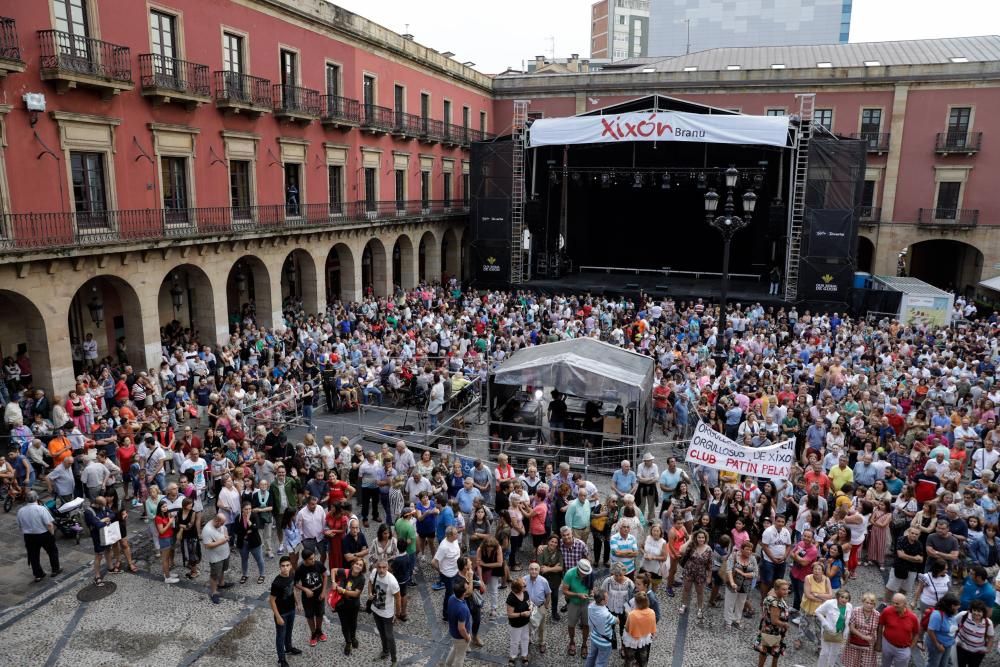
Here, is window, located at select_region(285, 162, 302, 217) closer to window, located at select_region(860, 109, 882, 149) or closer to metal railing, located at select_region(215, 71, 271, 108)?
metal railing, located at select_region(215, 71, 271, 108)

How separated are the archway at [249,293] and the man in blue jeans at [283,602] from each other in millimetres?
15888

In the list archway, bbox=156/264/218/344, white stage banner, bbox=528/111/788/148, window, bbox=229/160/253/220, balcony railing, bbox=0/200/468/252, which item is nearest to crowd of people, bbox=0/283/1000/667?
archway, bbox=156/264/218/344

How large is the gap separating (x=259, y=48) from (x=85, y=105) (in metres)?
7.36

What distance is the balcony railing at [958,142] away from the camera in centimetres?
3344

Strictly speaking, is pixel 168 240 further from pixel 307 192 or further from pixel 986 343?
pixel 986 343

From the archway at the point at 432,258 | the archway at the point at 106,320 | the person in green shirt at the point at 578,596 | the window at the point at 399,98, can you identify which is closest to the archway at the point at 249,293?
the archway at the point at 106,320

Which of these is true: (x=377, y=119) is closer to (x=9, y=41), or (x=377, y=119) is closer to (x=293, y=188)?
(x=293, y=188)

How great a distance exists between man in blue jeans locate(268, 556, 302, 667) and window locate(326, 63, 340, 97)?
878 inches

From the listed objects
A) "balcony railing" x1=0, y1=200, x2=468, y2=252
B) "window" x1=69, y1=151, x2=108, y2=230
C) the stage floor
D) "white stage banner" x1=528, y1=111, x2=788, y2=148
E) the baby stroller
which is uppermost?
"white stage banner" x1=528, y1=111, x2=788, y2=148

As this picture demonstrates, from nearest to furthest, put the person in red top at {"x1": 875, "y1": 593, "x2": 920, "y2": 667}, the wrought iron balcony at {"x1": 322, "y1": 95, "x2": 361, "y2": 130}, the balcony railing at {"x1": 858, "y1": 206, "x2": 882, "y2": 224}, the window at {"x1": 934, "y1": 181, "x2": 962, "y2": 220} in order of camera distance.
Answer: the person in red top at {"x1": 875, "y1": 593, "x2": 920, "y2": 667}, the wrought iron balcony at {"x1": 322, "y1": 95, "x2": 361, "y2": 130}, the window at {"x1": 934, "y1": 181, "x2": 962, "y2": 220}, the balcony railing at {"x1": 858, "y1": 206, "x2": 882, "y2": 224}

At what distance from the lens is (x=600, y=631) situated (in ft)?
25.3

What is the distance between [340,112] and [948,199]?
2821 centimetres

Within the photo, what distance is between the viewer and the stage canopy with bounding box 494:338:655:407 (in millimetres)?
13602

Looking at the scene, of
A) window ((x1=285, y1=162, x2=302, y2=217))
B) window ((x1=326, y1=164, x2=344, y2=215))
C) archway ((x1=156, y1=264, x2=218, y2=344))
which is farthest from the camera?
window ((x1=326, y1=164, x2=344, y2=215))
